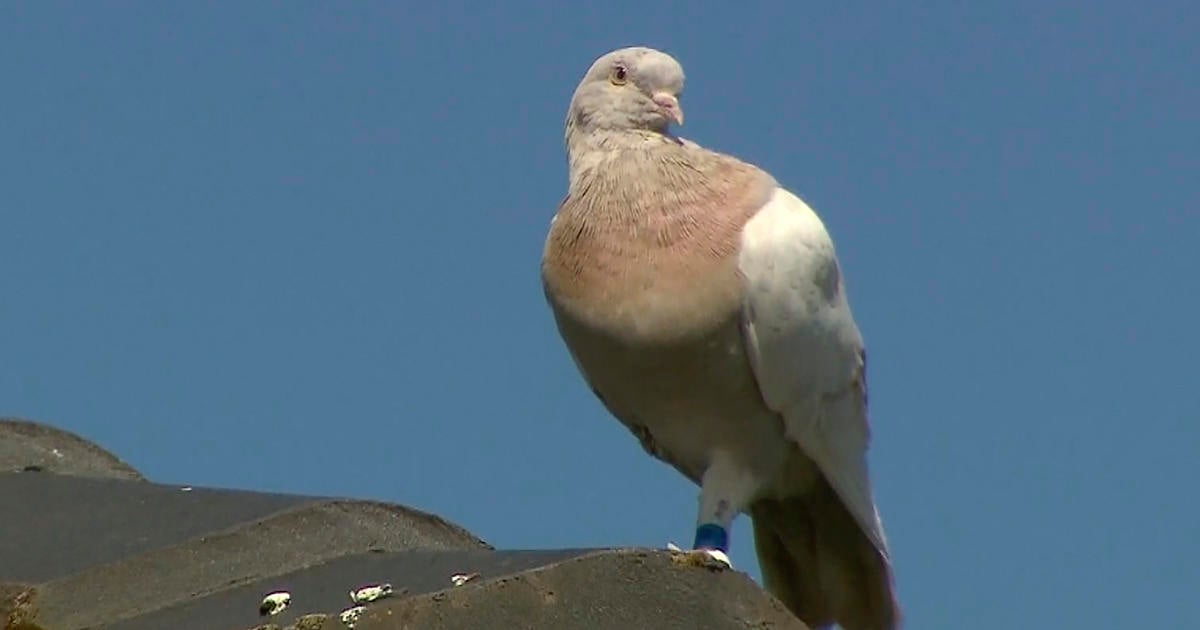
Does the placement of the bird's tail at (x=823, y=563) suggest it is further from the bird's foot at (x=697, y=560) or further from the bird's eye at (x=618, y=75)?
the bird's foot at (x=697, y=560)

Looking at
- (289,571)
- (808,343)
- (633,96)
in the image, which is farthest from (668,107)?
(289,571)

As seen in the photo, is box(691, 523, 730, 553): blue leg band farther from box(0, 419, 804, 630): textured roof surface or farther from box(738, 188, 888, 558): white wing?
box(0, 419, 804, 630): textured roof surface

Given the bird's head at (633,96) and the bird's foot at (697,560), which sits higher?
the bird's head at (633,96)

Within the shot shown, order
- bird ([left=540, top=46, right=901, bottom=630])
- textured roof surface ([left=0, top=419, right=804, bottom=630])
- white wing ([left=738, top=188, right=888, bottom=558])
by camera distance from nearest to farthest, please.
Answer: textured roof surface ([left=0, top=419, right=804, bottom=630])
bird ([left=540, top=46, right=901, bottom=630])
white wing ([left=738, top=188, right=888, bottom=558])

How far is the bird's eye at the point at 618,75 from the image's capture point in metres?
7.25

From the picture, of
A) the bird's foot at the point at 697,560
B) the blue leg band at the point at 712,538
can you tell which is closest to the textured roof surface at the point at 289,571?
the bird's foot at the point at 697,560

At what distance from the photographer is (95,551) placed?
15.8 feet

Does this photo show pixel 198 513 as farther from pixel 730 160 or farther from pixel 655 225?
A: pixel 730 160

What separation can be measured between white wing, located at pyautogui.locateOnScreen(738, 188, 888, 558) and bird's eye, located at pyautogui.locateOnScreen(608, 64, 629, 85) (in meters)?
0.68

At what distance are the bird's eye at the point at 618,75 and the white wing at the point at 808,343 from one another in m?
0.68

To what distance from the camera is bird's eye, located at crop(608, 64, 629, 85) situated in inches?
285

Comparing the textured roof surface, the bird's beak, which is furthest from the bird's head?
the textured roof surface

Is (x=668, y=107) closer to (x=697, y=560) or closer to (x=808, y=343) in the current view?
(x=808, y=343)

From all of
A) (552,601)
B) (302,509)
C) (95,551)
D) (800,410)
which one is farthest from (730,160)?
(552,601)
